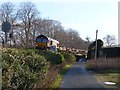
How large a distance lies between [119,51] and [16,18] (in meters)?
24.1

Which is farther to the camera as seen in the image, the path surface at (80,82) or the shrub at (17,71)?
the path surface at (80,82)

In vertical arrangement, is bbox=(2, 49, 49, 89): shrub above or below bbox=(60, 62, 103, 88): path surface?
above

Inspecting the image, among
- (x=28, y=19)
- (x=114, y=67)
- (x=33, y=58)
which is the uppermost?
(x=28, y=19)

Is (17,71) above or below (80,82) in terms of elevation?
above

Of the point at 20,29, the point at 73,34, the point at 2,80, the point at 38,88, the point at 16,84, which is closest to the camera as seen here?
the point at 2,80

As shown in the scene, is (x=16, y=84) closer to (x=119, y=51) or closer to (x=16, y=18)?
(x=119, y=51)

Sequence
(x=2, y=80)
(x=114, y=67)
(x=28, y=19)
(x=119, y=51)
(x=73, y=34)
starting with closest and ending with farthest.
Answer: (x=2, y=80)
(x=114, y=67)
(x=119, y=51)
(x=28, y=19)
(x=73, y=34)

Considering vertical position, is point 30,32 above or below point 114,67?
above

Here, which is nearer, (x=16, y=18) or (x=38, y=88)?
(x=38, y=88)

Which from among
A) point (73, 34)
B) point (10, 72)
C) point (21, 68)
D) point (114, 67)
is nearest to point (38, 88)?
point (21, 68)

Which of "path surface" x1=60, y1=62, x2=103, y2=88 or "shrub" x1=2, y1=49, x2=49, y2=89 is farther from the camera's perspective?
"path surface" x1=60, y1=62, x2=103, y2=88

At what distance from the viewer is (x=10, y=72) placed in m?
9.51

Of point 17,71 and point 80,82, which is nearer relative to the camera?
point 17,71

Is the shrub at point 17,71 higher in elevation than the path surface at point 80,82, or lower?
higher
